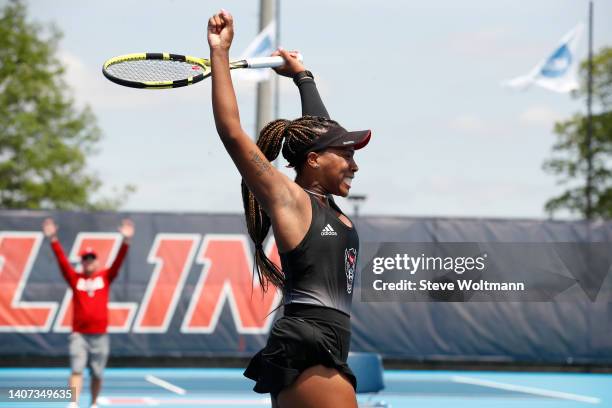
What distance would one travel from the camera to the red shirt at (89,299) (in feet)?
35.5

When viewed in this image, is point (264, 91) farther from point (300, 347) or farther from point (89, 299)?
point (300, 347)

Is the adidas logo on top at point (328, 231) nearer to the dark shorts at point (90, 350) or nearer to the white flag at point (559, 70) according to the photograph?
the dark shorts at point (90, 350)

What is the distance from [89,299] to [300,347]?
7590 millimetres

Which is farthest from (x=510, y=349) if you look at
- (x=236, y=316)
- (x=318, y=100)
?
(x=318, y=100)

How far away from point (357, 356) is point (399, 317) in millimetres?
6955

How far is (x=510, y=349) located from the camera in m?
15.8

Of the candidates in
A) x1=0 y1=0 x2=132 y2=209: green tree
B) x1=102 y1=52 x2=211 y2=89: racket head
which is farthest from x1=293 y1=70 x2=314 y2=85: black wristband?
x1=0 y1=0 x2=132 y2=209: green tree

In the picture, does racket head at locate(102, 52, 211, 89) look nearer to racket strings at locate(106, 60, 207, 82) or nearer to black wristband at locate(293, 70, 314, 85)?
racket strings at locate(106, 60, 207, 82)

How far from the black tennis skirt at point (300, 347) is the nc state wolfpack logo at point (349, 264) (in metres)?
0.13

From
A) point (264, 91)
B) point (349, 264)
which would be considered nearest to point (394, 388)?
point (264, 91)

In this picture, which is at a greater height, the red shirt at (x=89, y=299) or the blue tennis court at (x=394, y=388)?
the red shirt at (x=89, y=299)

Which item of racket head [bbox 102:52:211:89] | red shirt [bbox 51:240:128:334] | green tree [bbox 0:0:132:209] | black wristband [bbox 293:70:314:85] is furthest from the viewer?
green tree [bbox 0:0:132:209]

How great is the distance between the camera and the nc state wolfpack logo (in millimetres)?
3818

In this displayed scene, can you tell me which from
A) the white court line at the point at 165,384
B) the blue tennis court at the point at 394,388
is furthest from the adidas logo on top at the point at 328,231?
the white court line at the point at 165,384
